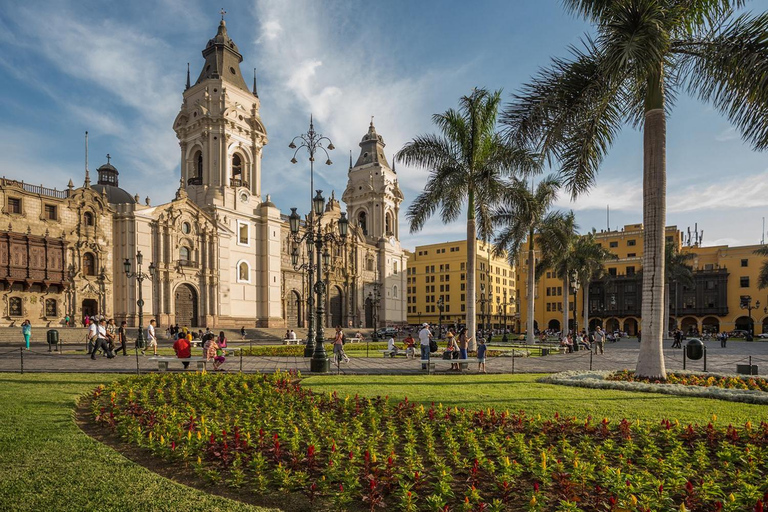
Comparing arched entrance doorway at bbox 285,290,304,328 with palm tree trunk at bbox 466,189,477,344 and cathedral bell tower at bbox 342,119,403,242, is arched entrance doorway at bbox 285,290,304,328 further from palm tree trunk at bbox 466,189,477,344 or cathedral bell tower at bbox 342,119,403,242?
palm tree trunk at bbox 466,189,477,344

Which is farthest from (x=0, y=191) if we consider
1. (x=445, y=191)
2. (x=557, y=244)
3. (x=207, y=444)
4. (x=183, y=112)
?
(x=557, y=244)

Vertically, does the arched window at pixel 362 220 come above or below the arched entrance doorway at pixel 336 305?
above

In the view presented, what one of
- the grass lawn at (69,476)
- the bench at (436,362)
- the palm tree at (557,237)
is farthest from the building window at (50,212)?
the palm tree at (557,237)

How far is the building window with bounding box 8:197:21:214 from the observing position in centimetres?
3325

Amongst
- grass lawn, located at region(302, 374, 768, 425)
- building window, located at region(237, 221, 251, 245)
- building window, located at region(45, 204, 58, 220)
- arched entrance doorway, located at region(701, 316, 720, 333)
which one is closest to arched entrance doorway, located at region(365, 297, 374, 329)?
building window, located at region(237, 221, 251, 245)

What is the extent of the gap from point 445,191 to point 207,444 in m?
15.5

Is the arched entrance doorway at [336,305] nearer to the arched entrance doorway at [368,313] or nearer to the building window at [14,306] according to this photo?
the arched entrance doorway at [368,313]

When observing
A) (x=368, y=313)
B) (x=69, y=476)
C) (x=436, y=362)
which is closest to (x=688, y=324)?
(x=368, y=313)

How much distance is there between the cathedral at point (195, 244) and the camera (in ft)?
112

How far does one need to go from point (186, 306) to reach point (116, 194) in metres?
12.2

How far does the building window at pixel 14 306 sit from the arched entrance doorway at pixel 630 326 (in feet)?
227

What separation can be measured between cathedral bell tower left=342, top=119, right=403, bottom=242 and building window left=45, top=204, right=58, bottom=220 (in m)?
36.3

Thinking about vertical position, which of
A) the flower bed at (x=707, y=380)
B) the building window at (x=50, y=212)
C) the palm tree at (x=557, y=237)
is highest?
the building window at (x=50, y=212)

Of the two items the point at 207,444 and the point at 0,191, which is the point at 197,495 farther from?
the point at 0,191
